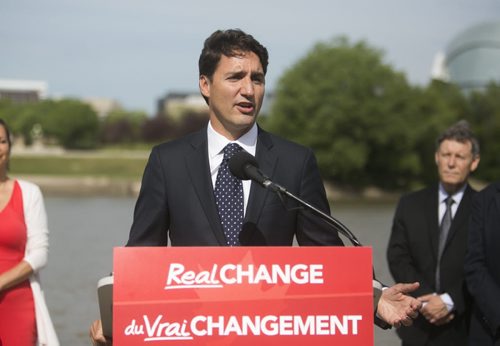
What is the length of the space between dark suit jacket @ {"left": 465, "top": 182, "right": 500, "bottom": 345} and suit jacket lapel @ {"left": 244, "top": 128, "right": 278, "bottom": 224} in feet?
5.60

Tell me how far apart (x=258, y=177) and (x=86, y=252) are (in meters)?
18.4

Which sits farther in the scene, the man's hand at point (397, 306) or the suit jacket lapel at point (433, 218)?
the suit jacket lapel at point (433, 218)

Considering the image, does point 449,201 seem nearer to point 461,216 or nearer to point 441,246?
point 461,216

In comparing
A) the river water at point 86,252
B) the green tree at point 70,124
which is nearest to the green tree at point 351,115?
the river water at point 86,252

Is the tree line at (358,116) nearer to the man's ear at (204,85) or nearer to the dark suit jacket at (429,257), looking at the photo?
the dark suit jacket at (429,257)

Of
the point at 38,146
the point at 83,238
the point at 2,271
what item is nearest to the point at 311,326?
the point at 2,271

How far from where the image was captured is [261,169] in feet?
10.3

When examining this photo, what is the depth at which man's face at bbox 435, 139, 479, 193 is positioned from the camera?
521 cm

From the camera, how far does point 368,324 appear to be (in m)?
2.68

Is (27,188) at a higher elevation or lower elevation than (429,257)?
higher

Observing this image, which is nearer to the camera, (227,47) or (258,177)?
(258,177)

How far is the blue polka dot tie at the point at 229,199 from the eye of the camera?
3102 millimetres

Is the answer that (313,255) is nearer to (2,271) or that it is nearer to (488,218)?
(488,218)

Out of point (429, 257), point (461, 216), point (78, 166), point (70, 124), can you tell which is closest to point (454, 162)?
point (461, 216)
